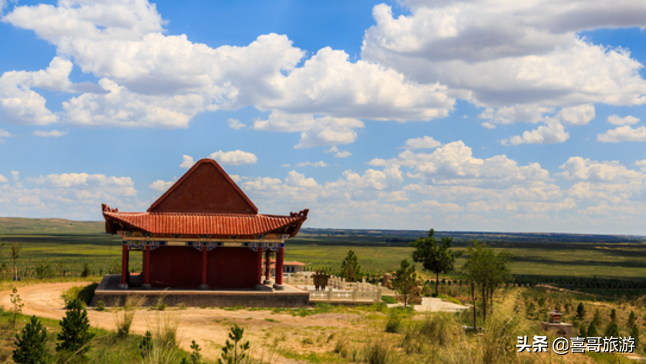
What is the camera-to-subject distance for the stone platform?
25641mm

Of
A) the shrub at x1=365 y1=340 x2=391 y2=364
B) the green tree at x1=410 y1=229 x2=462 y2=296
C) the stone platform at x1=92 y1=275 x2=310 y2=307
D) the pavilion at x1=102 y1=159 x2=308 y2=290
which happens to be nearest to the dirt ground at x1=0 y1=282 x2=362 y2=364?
the stone platform at x1=92 y1=275 x2=310 y2=307

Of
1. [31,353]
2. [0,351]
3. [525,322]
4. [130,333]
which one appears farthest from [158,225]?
[525,322]

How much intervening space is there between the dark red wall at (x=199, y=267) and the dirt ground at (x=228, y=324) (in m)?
3.80

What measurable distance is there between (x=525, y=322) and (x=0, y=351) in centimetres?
1298

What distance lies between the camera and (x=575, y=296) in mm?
58969

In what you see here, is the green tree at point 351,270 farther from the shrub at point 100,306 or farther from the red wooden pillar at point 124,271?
the shrub at point 100,306

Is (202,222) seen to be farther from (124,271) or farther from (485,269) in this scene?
(485,269)

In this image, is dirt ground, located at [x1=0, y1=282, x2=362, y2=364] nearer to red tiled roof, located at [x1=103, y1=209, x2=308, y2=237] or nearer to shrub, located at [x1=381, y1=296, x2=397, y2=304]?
red tiled roof, located at [x1=103, y1=209, x2=308, y2=237]

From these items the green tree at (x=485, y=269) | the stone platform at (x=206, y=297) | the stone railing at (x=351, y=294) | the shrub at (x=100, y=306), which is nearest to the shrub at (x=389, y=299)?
the stone railing at (x=351, y=294)

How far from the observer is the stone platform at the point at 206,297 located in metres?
25.6

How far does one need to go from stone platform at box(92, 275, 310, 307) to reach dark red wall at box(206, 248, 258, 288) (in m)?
1.36

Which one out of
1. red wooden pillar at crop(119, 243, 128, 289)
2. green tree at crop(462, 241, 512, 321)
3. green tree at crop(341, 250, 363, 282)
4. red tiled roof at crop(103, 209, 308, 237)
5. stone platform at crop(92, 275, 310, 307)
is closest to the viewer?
green tree at crop(462, 241, 512, 321)

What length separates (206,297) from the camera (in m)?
26.8

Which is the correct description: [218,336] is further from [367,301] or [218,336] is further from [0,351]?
[367,301]
